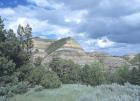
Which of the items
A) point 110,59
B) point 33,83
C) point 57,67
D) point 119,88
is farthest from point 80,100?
point 110,59

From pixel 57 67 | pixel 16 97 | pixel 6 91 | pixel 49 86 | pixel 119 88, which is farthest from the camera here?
pixel 57 67

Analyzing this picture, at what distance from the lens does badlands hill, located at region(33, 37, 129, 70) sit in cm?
14388

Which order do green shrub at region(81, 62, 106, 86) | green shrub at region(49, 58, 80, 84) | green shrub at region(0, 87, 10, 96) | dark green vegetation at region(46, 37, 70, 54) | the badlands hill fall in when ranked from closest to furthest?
green shrub at region(0, 87, 10, 96) → green shrub at region(49, 58, 80, 84) → green shrub at region(81, 62, 106, 86) → the badlands hill → dark green vegetation at region(46, 37, 70, 54)

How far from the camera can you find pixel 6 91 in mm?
18000

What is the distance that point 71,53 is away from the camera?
151 meters

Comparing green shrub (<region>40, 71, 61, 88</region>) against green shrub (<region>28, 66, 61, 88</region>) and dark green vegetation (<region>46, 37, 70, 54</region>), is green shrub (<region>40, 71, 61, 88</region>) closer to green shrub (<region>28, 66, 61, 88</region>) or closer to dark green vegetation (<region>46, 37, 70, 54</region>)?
green shrub (<region>28, 66, 61, 88</region>)

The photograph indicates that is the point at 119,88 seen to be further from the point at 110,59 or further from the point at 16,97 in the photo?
the point at 110,59

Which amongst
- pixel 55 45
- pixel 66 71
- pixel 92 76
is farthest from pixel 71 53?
pixel 92 76

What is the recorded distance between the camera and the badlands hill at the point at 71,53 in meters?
144

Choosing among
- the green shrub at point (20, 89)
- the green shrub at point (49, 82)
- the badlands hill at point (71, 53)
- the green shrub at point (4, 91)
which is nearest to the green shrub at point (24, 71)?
the green shrub at point (49, 82)

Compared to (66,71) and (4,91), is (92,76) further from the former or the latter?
(4,91)

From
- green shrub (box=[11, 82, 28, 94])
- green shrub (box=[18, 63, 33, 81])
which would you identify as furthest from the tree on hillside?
green shrub (box=[11, 82, 28, 94])

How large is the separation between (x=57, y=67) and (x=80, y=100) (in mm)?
45418

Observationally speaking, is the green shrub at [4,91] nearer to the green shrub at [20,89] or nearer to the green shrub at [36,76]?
the green shrub at [20,89]
